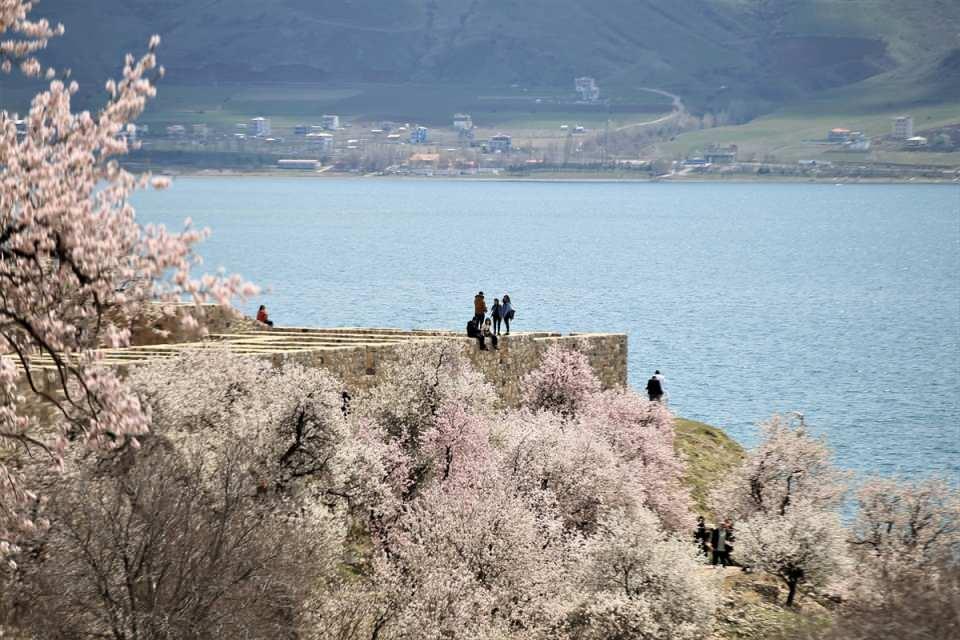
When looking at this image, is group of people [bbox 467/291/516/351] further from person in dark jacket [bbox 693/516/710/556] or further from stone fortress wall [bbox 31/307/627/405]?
person in dark jacket [bbox 693/516/710/556]

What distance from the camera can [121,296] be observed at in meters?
15.5

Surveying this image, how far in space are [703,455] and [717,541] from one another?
11.3 metres

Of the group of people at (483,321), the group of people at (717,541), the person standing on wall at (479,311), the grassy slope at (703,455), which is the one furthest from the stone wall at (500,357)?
the group of people at (717,541)

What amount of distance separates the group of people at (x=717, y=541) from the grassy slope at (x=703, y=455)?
3.67 m

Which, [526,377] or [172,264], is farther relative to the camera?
[526,377]

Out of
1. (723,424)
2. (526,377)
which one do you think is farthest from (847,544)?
(723,424)

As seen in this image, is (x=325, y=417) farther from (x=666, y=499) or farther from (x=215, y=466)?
(x=666, y=499)

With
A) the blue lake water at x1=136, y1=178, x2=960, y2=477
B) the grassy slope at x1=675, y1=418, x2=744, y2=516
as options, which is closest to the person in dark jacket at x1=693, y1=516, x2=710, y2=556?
the grassy slope at x1=675, y1=418, x2=744, y2=516

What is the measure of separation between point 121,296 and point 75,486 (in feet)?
35.0

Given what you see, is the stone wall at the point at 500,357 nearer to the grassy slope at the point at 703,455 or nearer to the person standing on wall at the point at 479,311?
the person standing on wall at the point at 479,311

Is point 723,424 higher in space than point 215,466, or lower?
lower

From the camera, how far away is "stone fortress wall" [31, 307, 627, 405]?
40.3 m

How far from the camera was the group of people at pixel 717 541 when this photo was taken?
42594 millimetres

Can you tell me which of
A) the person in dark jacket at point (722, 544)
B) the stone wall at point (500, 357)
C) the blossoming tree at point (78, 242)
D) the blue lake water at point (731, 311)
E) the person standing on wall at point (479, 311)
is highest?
the blossoming tree at point (78, 242)
